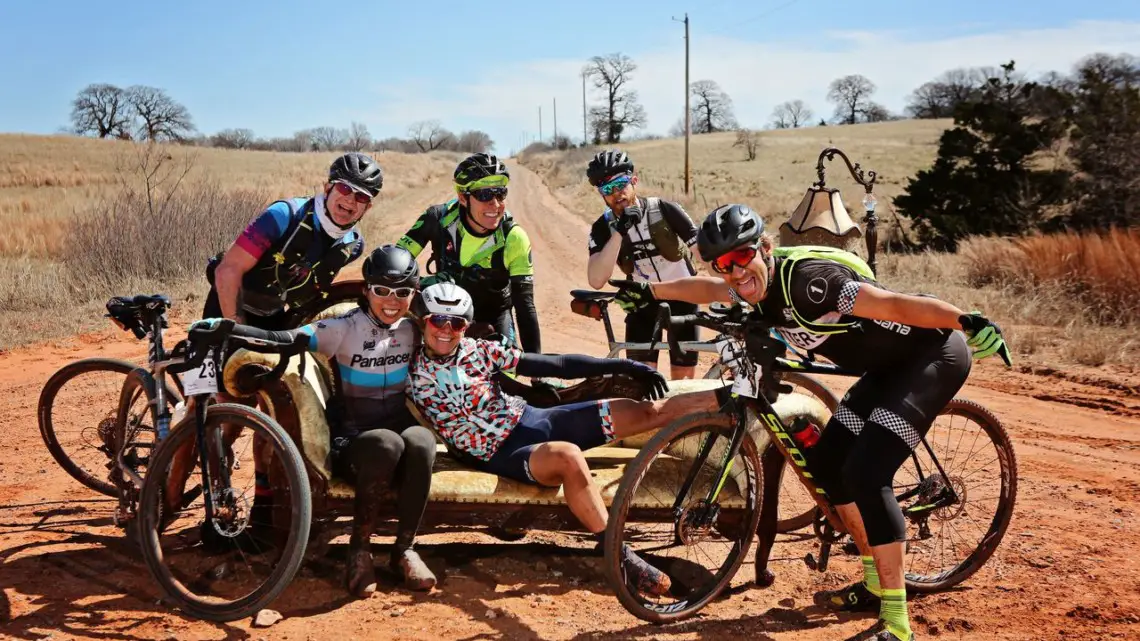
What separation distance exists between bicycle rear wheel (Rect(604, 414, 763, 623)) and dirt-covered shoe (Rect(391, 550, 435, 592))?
0.92 metres

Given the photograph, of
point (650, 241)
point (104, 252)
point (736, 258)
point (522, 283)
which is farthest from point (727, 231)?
point (104, 252)

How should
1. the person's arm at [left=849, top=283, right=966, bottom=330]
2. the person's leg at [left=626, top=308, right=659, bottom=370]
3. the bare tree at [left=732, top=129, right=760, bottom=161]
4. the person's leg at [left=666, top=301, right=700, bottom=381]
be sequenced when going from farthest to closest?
the bare tree at [left=732, top=129, right=760, bottom=161]
the person's leg at [left=626, top=308, right=659, bottom=370]
the person's leg at [left=666, top=301, right=700, bottom=381]
the person's arm at [left=849, top=283, right=966, bottom=330]

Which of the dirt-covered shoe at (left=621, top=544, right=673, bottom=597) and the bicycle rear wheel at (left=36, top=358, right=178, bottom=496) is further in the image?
the bicycle rear wheel at (left=36, top=358, right=178, bottom=496)

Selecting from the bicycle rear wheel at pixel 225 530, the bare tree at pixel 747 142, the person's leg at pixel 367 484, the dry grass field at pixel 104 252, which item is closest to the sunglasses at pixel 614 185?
the person's leg at pixel 367 484

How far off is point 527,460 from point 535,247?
16.9 metres

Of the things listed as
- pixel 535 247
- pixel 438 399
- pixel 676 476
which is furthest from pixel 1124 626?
pixel 535 247

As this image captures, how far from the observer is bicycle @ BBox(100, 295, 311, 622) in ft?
12.6

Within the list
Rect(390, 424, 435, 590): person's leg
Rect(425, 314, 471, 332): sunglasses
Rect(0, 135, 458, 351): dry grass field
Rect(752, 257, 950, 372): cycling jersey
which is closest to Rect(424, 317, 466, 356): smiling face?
Rect(425, 314, 471, 332): sunglasses

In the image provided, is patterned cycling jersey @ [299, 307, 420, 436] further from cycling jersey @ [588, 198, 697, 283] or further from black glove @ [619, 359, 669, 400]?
cycling jersey @ [588, 198, 697, 283]

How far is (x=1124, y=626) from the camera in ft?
13.0

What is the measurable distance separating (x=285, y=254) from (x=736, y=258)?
2461 millimetres

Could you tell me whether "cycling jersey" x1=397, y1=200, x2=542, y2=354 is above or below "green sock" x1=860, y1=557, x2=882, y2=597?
above

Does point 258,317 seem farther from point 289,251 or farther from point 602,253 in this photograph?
point 602,253

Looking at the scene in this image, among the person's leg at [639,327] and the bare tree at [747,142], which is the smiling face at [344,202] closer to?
the person's leg at [639,327]
